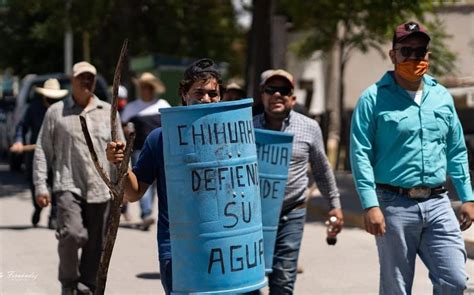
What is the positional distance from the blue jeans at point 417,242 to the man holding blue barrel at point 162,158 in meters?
1.22

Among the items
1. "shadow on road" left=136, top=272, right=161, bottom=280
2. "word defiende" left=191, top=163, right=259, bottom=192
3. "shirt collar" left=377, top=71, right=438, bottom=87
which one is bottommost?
"shadow on road" left=136, top=272, right=161, bottom=280

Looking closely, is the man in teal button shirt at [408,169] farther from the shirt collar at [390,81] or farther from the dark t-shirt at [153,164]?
the dark t-shirt at [153,164]

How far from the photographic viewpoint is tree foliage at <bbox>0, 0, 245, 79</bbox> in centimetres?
2470

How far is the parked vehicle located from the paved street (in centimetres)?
583

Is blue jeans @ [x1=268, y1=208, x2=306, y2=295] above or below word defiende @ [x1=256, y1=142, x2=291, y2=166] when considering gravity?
below

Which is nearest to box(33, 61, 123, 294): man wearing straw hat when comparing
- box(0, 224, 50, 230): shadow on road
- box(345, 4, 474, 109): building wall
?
box(0, 224, 50, 230): shadow on road

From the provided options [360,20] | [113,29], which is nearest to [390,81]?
[360,20]

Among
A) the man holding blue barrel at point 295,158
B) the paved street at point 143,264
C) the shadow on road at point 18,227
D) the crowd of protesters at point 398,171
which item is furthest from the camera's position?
the shadow on road at point 18,227

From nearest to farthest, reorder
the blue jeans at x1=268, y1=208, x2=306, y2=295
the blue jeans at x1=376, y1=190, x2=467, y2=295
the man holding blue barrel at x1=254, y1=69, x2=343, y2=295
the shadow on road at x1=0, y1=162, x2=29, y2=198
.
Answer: the blue jeans at x1=376, y1=190, x2=467, y2=295
the blue jeans at x1=268, y1=208, x2=306, y2=295
the man holding blue barrel at x1=254, y1=69, x2=343, y2=295
the shadow on road at x1=0, y1=162, x2=29, y2=198

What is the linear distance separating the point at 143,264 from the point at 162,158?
18.8ft

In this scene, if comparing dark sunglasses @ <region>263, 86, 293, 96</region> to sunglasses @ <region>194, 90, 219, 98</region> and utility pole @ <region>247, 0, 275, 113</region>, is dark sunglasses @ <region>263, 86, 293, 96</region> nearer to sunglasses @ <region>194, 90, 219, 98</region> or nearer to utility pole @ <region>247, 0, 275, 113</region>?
sunglasses @ <region>194, 90, 219, 98</region>

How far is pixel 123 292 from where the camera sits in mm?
9781

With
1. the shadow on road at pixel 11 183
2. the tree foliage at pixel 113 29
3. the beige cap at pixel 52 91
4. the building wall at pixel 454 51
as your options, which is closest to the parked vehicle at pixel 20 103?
the shadow on road at pixel 11 183

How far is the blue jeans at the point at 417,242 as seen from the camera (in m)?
6.20
